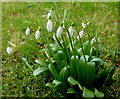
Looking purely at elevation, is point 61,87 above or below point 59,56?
below

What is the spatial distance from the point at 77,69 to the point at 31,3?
149 inches

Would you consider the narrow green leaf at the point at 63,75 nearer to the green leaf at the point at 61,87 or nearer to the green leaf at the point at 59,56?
the green leaf at the point at 61,87

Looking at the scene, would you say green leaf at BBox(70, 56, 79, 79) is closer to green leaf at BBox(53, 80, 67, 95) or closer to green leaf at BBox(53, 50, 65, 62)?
green leaf at BBox(53, 80, 67, 95)

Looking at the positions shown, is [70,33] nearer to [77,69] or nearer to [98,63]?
[77,69]

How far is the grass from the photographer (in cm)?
283

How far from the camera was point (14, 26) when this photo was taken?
4551 mm

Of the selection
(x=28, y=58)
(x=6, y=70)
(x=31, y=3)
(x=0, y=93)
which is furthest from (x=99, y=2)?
(x=0, y=93)

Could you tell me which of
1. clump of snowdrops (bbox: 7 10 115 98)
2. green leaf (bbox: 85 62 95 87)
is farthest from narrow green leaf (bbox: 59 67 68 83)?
green leaf (bbox: 85 62 95 87)

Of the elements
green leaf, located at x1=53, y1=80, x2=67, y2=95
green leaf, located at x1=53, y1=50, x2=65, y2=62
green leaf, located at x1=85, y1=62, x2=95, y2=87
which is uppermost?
green leaf, located at x1=53, y1=50, x2=65, y2=62

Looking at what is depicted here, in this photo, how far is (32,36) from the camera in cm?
416

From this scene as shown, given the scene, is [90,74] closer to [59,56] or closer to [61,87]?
[61,87]

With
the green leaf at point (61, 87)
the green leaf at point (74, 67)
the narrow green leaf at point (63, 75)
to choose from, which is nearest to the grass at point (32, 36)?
the green leaf at point (61, 87)

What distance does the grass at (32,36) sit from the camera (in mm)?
2832

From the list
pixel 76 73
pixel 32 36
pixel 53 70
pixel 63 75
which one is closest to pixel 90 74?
pixel 76 73
